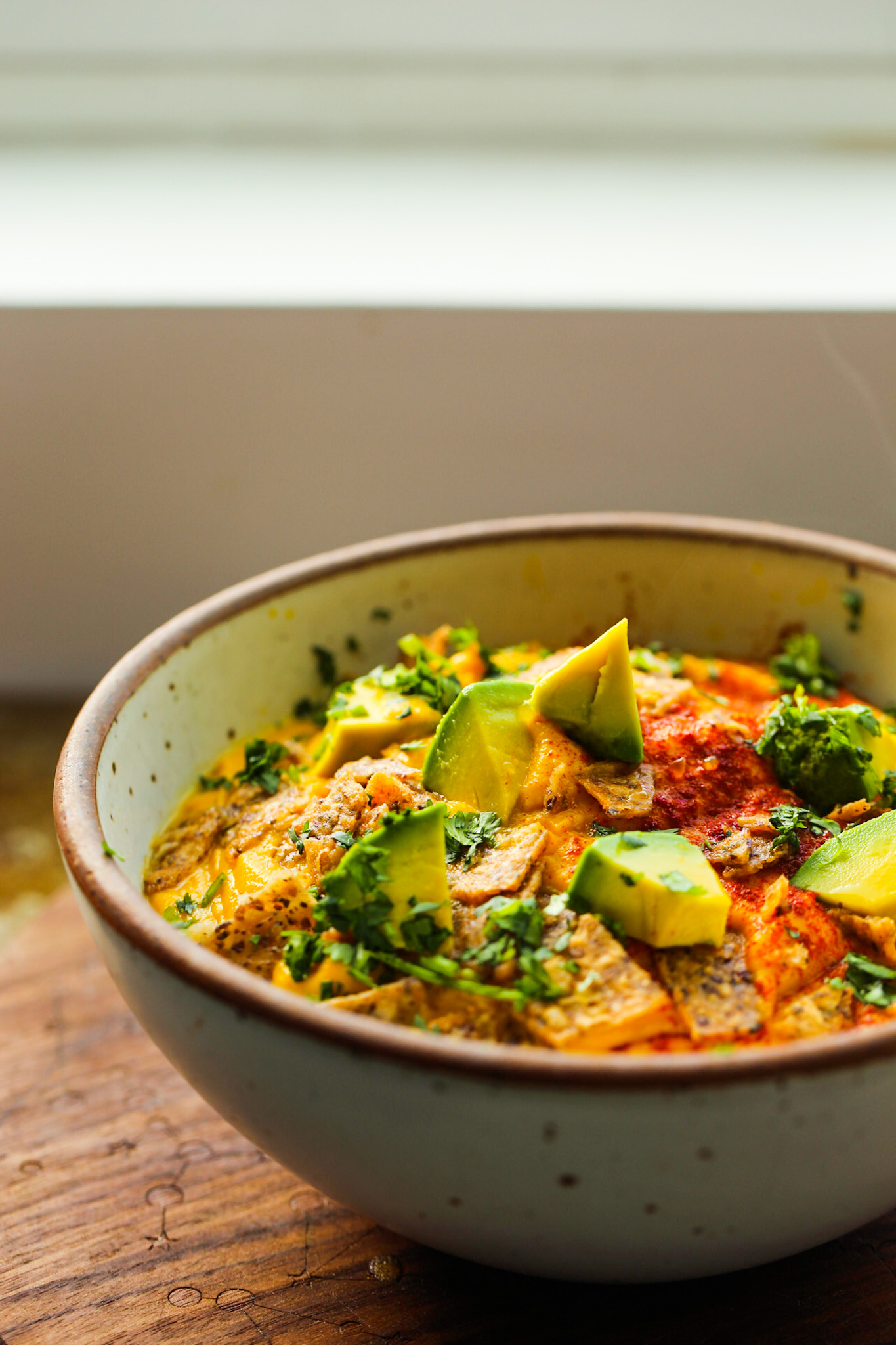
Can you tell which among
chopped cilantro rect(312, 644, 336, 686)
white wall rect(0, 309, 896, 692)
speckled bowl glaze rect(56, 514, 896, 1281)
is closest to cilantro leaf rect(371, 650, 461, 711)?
chopped cilantro rect(312, 644, 336, 686)

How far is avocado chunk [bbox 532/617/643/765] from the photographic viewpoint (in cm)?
165

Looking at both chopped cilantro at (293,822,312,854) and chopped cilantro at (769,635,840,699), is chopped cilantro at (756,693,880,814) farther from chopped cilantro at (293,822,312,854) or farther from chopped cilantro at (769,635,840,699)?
chopped cilantro at (293,822,312,854)

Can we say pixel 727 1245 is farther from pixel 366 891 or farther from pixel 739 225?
pixel 739 225

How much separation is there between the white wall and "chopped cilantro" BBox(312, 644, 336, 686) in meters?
0.97

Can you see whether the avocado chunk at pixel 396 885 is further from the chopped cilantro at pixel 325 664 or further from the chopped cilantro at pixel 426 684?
the chopped cilantro at pixel 325 664

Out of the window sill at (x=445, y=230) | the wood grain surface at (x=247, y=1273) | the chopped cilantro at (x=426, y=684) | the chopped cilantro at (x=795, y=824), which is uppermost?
the window sill at (x=445, y=230)

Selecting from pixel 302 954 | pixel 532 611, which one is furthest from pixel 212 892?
pixel 532 611

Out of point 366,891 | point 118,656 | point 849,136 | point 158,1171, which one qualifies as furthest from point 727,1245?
point 849,136

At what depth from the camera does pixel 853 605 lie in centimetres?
213

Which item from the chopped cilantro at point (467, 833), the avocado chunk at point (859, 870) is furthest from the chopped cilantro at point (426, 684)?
the avocado chunk at point (859, 870)

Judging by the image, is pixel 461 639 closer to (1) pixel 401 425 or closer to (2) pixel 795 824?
(2) pixel 795 824

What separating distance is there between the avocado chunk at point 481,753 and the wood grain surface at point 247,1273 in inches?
22.5

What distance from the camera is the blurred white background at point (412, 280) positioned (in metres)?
2.84

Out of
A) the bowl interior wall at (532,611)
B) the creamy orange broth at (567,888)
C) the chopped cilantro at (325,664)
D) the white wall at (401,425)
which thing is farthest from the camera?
the white wall at (401,425)
